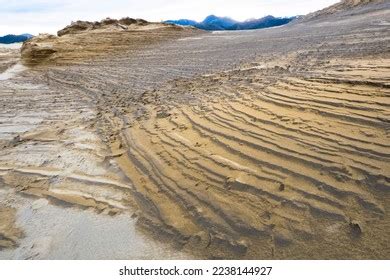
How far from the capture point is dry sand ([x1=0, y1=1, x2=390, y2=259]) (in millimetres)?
2756

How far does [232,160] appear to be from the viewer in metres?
3.70

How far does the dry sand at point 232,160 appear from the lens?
108 inches

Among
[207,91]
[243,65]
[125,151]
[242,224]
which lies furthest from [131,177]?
[243,65]

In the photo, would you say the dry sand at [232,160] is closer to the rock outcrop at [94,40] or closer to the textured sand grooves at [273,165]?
the textured sand grooves at [273,165]

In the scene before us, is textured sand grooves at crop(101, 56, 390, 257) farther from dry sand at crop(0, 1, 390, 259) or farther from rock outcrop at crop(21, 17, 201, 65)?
rock outcrop at crop(21, 17, 201, 65)

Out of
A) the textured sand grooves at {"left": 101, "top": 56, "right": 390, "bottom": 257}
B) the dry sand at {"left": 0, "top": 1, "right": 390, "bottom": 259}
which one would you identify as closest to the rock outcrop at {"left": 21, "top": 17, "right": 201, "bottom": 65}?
the dry sand at {"left": 0, "top": 1, "right": 390, "bottom": 259}

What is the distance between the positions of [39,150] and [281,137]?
10.8 ft

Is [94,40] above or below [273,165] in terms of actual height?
below

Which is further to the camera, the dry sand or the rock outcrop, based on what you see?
the rock outcrop

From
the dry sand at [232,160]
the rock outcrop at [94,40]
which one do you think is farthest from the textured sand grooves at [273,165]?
the rock outcrop at [94,40]

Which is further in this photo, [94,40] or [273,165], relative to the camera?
[94,40]

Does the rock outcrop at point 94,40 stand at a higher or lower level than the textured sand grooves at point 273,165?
lower

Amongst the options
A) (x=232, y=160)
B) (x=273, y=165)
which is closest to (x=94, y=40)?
(x=232, y=160)

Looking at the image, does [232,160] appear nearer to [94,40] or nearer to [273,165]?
[273,165]
